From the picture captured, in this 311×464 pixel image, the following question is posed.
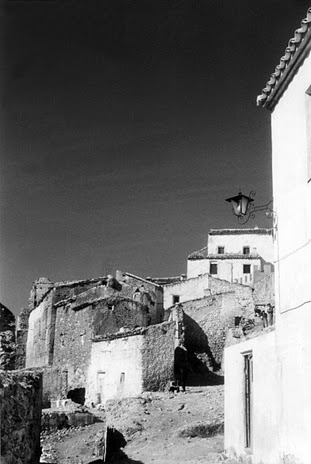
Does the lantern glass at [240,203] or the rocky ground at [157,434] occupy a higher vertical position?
the lantern glass at [240,203]

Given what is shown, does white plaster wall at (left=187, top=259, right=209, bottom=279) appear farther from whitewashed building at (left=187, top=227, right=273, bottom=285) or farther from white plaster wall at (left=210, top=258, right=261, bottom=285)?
white plaster wall at (left=210, top=258, right=261, bottom=285)

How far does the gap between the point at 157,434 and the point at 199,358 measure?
12.8 m

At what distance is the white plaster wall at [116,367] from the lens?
72.6 ft

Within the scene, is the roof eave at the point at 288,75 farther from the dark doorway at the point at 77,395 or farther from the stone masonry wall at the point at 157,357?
the dark doorway at the point at 77,395

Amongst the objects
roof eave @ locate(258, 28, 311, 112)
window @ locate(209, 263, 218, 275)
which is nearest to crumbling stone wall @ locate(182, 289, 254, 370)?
window @ locate(209, 263, 218, 275)

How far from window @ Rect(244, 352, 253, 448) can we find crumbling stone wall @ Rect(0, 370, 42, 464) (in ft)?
12.4

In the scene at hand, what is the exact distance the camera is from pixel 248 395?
10.6 metres

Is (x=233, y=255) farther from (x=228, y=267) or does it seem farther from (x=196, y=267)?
(x=196, y=267)

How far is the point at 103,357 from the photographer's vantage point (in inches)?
989

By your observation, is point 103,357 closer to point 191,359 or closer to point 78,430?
point 191,359

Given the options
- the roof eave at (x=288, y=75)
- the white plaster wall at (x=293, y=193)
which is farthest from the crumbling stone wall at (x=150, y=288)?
the white plaster wall at (x=293, y=193)

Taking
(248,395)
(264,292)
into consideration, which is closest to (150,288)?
(264,292)

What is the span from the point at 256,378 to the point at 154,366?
12.5m

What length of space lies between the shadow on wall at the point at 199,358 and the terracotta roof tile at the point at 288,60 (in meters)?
17.6
